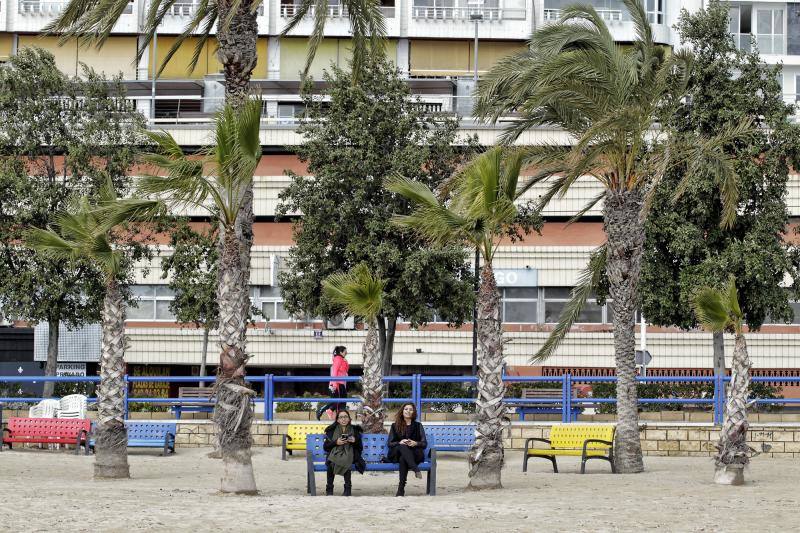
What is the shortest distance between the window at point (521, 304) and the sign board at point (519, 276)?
0.40 meters

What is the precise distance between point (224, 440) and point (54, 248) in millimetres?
4566

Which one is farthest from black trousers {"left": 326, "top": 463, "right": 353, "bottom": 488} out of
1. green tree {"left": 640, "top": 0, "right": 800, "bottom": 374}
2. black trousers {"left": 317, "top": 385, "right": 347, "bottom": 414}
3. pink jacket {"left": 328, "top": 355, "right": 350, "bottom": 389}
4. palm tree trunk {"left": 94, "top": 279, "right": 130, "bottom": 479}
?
green tree {"left": 640, "top": 0, "right": 800, "bottom": 374}

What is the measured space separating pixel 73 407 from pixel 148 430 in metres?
3.19

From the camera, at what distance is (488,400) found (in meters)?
17.8

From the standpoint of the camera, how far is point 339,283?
23.1 metres

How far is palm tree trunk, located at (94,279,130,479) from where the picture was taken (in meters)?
18.8

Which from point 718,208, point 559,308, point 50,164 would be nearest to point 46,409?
point 50,164

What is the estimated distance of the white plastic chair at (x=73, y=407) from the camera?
2572cm

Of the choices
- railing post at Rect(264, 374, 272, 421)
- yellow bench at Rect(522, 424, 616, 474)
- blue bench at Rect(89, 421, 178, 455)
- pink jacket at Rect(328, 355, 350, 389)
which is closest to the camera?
yellow bench at Rect(522, 424, 616, 474)

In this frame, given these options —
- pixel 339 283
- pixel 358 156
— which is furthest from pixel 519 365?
pixel 339 283

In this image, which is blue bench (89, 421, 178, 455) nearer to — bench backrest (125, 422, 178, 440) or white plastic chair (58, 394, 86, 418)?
bench backrest (125, 422, 178, 440)

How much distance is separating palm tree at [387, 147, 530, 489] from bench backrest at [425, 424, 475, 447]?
12.9ft

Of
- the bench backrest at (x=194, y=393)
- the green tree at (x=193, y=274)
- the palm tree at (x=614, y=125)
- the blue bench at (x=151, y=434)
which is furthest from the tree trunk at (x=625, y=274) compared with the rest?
the green tree at (x=193, y=274)

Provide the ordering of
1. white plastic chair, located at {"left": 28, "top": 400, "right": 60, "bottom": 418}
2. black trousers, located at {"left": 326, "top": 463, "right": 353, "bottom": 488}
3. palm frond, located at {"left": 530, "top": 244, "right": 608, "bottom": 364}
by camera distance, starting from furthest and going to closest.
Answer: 1. white plastic chair, located at {"left": 28, "top": 400, "right": 60, "bottom": 418}
2. palm frond, located at {"left": 530, "top": 244, "right": 608, "bottom": 364}
3. black trousers, located at {"left": 326, "top": 463, "right": 353, "bottom": 488}
